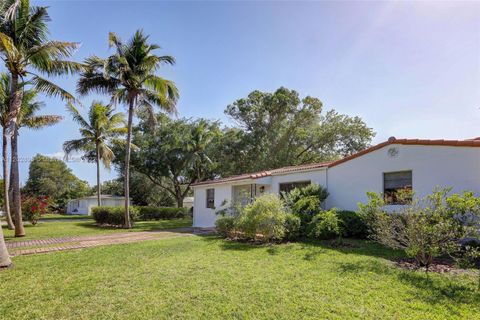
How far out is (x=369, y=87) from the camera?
14047 mm

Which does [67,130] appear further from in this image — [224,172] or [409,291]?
[409,291]

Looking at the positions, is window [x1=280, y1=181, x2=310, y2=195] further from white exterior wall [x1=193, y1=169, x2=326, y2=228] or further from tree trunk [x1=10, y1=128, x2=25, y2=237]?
tree trunk [x1=10, y1=128, x2=25, y2=237]

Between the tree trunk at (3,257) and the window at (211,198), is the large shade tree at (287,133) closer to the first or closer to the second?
the window at (211,198)

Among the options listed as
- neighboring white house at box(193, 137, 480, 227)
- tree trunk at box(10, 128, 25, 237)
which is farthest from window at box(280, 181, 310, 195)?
tree trunk at box(10, 128, 25, 237)

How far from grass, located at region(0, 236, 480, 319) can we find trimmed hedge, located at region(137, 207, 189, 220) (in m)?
16.9

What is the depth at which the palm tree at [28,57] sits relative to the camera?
38.0 feet

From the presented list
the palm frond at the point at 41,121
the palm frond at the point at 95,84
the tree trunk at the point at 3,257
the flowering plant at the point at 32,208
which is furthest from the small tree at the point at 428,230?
the flowering plant at the point at 32,208

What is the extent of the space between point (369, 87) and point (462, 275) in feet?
32.2

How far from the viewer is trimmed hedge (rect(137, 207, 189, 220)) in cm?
2517

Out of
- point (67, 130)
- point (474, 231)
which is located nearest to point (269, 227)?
point (474, 231)

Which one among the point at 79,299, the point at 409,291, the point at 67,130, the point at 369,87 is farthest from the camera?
Answer: the point at 67,130

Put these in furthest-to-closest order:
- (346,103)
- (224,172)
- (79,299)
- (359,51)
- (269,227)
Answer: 1. (224,172)
2. (346,103)
3. (359,51)
4. (269,227)
5. (79,299)

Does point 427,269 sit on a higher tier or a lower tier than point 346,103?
lower

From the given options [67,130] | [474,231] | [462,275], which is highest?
[67,130]
